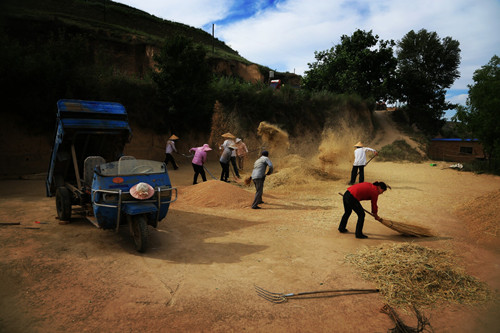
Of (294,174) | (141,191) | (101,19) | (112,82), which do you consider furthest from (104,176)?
(101,19)

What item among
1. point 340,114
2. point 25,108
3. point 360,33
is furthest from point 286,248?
point 360,33

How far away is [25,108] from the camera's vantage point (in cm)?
1398

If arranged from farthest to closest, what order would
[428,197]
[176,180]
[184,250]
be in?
[176,180], [428,197], [184,250]

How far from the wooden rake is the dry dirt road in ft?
0.31

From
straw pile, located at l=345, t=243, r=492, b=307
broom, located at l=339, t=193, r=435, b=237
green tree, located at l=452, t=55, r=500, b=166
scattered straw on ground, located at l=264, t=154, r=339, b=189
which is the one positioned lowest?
straw pile, located at l=345, t=243, r=492, b=307

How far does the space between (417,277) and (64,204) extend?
22.8ft

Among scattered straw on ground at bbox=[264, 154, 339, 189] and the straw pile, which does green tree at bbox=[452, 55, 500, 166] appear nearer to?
scattered straw on ground at bbox=[264, 154, 339, 189]

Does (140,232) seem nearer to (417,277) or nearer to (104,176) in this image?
(104,176)

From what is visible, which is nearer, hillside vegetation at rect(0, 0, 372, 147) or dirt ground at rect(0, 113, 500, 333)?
dirt ground at rect(0, 113, 500, 333)

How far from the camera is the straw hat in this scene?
5305 mm

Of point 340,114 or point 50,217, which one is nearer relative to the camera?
point 50,217

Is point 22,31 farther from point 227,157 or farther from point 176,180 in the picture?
point 227,157

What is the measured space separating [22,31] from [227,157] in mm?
22172

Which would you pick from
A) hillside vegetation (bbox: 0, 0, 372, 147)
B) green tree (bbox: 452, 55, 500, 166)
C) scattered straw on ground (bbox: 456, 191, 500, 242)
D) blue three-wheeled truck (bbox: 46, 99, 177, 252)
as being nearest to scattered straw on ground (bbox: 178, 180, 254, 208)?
blue three-wheeled truck (bbox: 46, 99, 177, 252)
